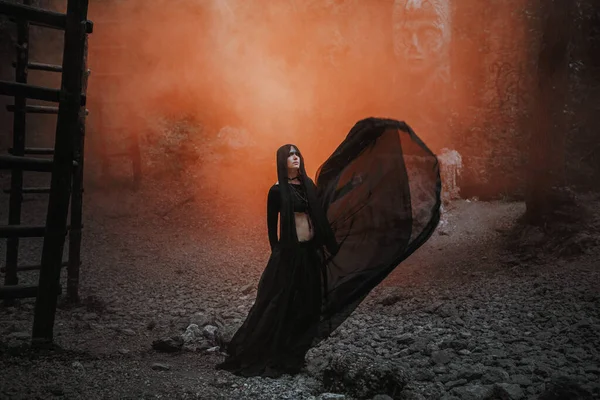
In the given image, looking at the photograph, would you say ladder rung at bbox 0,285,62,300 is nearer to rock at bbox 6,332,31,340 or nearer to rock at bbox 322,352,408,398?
rock at bbox 6,332,31,340

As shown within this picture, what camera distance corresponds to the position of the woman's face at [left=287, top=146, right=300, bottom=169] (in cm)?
386

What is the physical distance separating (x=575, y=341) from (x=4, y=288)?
4.51 metres

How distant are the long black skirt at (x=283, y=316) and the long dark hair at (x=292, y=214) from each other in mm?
103

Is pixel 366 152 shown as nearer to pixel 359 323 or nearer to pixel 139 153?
pixel 359 323

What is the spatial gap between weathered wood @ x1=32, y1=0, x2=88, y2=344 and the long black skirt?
4.62 feet

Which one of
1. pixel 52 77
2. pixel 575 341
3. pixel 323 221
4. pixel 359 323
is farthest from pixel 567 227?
pixel 52 77

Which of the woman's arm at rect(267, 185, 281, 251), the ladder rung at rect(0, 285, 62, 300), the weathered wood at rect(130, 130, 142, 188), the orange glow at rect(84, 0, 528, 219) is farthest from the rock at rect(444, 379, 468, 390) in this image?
the weathered wood at rect(130, 130, 142, 188)

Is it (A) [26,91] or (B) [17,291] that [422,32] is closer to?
(A) [26,91]

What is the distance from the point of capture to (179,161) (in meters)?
10.6

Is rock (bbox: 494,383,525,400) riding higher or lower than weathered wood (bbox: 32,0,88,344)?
lower

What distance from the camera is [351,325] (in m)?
5.14

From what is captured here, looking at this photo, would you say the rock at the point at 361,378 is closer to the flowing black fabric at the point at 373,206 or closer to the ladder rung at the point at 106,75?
the flowing black fabric at the point at 373,206

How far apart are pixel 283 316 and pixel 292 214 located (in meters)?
0.83

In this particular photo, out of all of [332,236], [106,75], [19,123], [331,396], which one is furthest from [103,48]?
[331,396]
